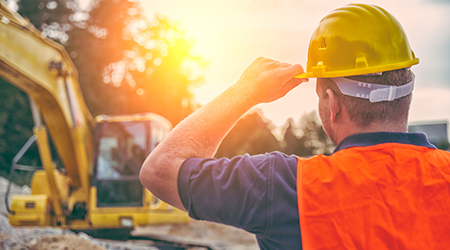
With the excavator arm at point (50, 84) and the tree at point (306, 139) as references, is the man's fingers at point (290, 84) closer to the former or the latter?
the excavator arm at point (50, 84)

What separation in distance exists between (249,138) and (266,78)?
26616 mm

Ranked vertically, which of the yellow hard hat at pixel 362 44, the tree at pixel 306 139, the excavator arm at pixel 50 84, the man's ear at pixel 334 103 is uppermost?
the yellow hard hat at pixel 362 44

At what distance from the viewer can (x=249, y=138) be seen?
91.5ft

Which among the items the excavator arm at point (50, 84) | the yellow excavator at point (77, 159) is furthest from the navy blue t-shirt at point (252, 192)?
the yellow excavator at point (77, 159)

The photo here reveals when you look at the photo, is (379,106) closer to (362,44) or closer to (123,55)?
(362,44)

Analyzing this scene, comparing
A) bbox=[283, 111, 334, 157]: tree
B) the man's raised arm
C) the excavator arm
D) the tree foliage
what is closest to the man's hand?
the man's raised arm

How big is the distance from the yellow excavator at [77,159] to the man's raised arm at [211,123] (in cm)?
586

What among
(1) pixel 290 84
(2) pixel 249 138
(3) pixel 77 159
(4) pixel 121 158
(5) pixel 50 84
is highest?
(1) pixel 290 84

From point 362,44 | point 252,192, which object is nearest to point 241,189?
point 252,192

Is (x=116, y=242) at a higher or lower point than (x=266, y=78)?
lower

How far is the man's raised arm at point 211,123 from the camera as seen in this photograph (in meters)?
1.21

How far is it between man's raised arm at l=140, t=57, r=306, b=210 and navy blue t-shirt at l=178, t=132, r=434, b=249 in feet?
0.16

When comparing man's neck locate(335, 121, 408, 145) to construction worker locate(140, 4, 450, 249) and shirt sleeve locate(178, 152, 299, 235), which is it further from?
shirt sleeve locate(178, 152, 299, 235)

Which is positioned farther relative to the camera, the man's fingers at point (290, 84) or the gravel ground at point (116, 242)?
the gravel ground at point (116, 242)
